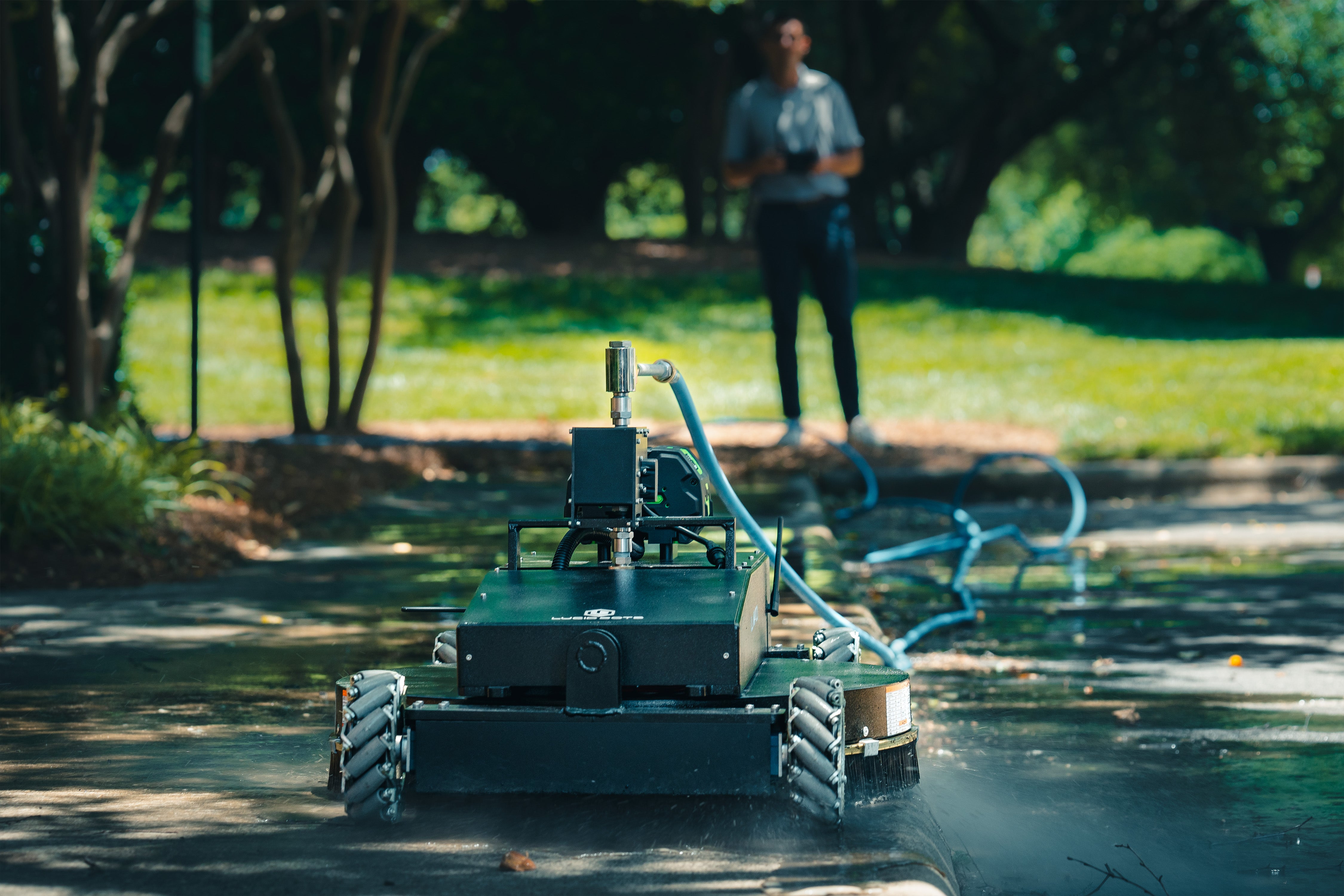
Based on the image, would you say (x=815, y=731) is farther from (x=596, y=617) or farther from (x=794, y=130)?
(x=794, y=130)

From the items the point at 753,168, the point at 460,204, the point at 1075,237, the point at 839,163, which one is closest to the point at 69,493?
the point at 753,168

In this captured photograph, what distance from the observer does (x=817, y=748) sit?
3.35m

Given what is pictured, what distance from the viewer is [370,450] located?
1056cm

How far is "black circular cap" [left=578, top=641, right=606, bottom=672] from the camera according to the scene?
335 cm

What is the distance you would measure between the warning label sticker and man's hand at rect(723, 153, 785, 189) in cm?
579

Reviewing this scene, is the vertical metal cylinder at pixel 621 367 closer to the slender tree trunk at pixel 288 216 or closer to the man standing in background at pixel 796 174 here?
the man standing in background at pixel 796 174

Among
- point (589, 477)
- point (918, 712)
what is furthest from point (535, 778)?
point (918, 712)

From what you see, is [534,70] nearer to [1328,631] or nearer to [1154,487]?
[1154,487]

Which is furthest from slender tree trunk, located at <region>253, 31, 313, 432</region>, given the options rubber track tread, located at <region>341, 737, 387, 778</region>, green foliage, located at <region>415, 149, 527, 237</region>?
green foliage, located at <region>415, 149, 527, 237</region>

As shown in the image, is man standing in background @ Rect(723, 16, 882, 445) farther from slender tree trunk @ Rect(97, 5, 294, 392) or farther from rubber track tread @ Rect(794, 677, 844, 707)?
rubber track tread @ Rect(794, 677, 844, 707)

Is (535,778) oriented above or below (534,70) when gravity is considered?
below

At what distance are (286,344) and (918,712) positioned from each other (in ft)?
23.4

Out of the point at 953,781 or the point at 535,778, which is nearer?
the point at 535,778

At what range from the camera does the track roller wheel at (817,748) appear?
3.34m
